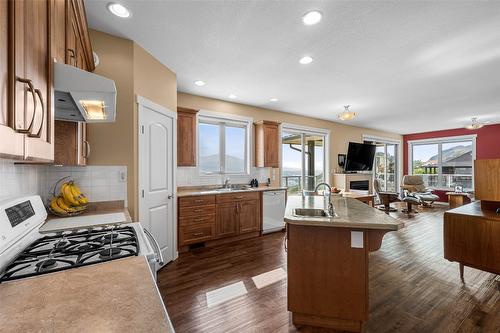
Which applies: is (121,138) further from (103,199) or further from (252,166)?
(252,166)

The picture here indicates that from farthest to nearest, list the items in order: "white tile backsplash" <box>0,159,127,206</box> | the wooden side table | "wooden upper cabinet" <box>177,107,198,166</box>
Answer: the wooden side table, "wooden upper cabinet" <box>177,107,198,166</box>, "white tile backsplash" <box>0,159,127,206</box>

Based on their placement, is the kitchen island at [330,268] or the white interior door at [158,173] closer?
the kitchen island at [330,268]

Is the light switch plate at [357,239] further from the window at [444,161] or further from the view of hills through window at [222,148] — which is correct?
the window at [444,161]

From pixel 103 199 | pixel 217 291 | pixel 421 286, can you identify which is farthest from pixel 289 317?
pixel 103 199

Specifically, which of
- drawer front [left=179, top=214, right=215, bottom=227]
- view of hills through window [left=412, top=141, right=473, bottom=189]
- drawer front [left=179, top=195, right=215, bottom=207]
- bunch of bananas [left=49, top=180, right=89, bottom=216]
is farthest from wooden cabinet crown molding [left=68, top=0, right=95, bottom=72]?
view of hills through window [left=412, top=141, right=473, bottom=189]

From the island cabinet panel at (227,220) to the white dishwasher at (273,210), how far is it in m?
0.61

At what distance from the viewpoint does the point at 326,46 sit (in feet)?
7.82

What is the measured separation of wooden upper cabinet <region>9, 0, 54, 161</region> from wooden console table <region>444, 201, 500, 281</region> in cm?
350

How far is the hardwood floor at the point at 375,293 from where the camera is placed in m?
1.78

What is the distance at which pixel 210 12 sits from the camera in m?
1.88

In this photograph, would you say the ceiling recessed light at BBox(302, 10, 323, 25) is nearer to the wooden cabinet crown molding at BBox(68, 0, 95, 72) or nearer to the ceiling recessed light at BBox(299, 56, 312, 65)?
the ceiling recessed light at BBox(299, 56, 312, 65)

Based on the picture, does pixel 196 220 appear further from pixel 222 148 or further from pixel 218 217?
pixel 222 148

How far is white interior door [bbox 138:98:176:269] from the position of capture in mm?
2453

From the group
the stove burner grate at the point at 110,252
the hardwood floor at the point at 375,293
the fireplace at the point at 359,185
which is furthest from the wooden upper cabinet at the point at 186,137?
the fireplace at the point at 359,185
